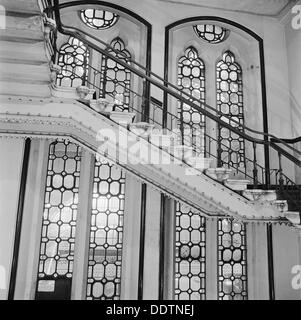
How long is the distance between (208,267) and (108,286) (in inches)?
69.8

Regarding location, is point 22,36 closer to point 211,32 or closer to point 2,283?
point 2,283

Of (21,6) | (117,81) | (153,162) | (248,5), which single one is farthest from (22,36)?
(248,5)

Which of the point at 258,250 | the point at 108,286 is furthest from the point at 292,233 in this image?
the point at 108,286

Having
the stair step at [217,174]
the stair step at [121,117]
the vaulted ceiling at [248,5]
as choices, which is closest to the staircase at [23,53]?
the stair step at [121,117]

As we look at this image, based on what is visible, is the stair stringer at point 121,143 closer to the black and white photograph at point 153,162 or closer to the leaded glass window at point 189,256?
the black and white photograph at point 153,162

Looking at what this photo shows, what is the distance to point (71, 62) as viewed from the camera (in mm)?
6680

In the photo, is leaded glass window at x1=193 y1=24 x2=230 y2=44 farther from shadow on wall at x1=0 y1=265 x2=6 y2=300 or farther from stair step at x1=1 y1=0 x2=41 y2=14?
shadow on wall at x1=0 y1=265 x2=6 y2=300

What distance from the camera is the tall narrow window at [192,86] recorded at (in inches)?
265

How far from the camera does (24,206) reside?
229 inches

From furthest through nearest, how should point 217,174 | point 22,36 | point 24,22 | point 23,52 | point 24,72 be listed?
point 217,174
point 24,72
point 23,52
point 22,36
point 24,22

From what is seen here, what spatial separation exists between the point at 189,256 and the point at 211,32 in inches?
181

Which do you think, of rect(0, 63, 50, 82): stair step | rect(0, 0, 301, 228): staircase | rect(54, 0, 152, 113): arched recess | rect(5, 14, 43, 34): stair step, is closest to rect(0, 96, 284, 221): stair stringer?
rect(0, 0, 301, 228): staircase

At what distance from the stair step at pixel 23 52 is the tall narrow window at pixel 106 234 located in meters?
2.74
